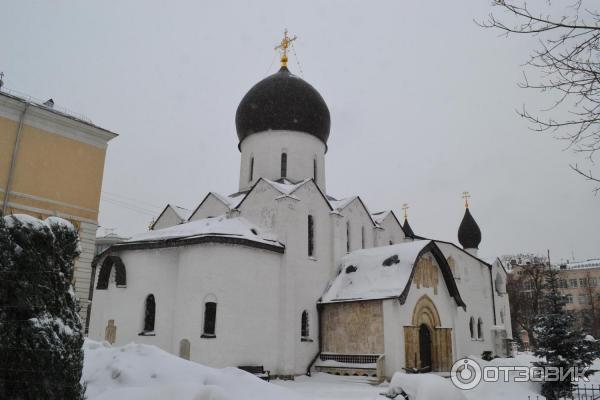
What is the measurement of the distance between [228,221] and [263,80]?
7461 mm

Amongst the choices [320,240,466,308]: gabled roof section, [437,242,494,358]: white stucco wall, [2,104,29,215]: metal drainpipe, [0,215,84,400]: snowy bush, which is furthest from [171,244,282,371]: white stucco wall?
[437,242,494,358]: white stucco wall

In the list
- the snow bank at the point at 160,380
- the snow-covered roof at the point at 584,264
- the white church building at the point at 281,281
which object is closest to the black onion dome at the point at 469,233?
the white church building at the point at 281,281

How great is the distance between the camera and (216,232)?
1555 centimetres

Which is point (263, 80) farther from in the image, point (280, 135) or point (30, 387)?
point (30, 387)

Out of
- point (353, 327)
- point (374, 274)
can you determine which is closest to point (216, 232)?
point (353, 327)

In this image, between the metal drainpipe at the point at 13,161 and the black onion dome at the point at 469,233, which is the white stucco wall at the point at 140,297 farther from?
the black onion dome at the point at 469,233

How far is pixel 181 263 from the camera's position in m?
15.4

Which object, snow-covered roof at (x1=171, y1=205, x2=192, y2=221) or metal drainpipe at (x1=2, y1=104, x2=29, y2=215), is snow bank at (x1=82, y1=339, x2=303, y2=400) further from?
snow-covered roof at (x1=171, y1=205, x2=192, y2=221)

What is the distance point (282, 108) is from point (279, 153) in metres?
1.92

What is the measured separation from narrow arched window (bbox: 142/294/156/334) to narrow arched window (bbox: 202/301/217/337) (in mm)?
2088

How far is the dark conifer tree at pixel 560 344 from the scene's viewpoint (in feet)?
41.4

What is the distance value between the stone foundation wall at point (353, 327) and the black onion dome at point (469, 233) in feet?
50.7

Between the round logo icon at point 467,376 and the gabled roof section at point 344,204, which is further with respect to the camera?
the gabled roof section at point 344,204

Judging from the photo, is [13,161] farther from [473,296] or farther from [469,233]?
[469,233]
